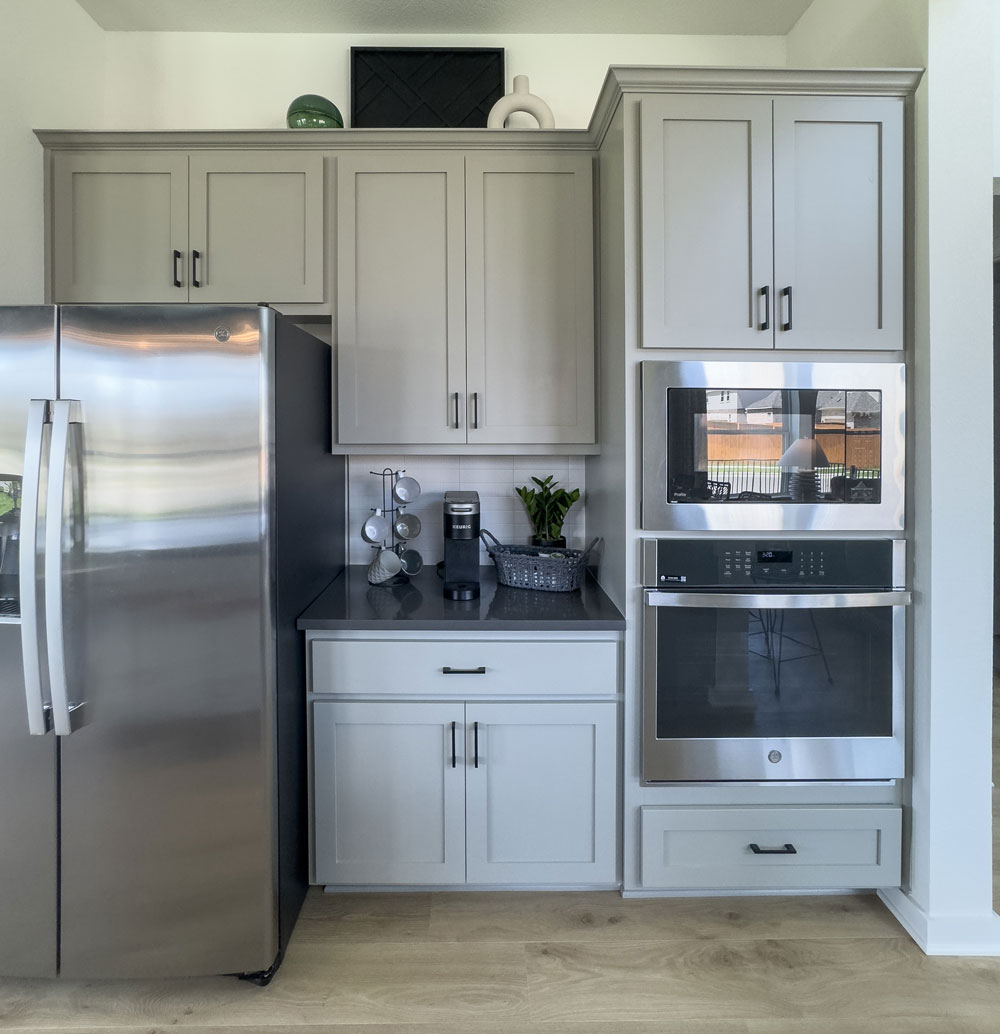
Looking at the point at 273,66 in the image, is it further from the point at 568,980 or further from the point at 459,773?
the point at 568,980

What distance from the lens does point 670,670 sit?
2.02 meters

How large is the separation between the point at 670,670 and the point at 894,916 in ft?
3.24

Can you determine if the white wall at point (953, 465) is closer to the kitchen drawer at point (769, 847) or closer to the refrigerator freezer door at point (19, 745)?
the kitchen drawer at point (769, 847)

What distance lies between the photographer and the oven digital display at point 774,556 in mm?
2000

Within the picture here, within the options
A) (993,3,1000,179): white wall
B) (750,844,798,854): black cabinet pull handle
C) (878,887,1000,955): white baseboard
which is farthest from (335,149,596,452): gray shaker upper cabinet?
(878,887,1000,955): white baseboard

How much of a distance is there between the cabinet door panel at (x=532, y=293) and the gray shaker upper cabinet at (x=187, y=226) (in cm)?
55

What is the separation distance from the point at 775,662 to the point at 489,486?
4.21 feet

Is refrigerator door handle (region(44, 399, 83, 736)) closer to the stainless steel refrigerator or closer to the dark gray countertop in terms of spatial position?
the stainless steel refrigerator

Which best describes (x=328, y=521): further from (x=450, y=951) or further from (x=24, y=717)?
(x=450, y=951)

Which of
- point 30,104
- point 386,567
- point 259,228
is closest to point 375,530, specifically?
point 386,567

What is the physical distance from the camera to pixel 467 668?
2.06 metres

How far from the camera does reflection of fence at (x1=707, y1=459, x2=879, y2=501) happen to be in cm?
198

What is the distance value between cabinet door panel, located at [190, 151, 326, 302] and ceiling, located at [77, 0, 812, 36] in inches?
25.6

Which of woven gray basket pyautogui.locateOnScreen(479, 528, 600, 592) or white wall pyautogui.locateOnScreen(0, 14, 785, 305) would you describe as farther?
white wall pyautogui.locateOnScreen(0, 14, 785, 305)
